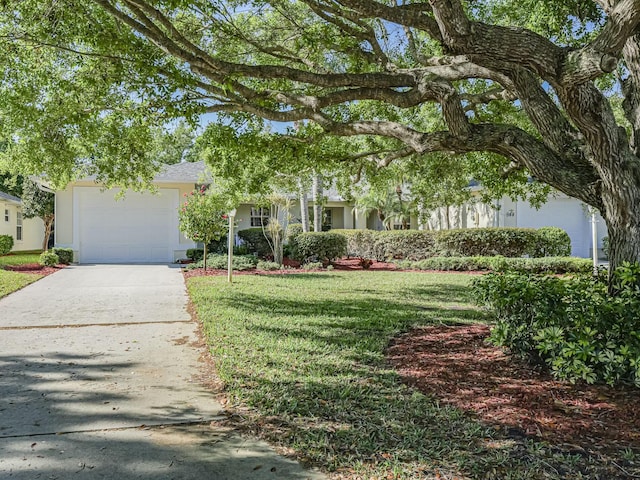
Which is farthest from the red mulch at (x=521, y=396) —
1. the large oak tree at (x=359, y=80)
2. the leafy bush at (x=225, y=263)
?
the leafy bush at (x=225, y=263)

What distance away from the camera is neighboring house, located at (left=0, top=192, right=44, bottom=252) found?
23.7 m

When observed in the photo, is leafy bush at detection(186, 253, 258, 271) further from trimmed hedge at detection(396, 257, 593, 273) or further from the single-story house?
trimmed hedge at detection(396, 257, 593, 273)

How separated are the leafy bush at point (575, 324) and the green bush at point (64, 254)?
54.3 ft

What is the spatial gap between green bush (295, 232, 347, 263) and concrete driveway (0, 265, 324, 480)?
993cm

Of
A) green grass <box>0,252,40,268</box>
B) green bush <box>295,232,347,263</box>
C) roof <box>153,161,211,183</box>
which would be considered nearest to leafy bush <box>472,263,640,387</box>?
green bush <box>295,232,347,263</box>

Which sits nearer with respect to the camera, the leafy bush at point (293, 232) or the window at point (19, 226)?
the leafy bush at point (293, 232)

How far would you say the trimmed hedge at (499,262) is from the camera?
15424mm

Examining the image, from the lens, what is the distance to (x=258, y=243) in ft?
62.5

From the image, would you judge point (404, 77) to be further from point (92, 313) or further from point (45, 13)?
point (92, 313)

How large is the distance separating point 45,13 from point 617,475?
281 inches

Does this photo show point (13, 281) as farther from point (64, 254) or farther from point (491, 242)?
point (491, 242)

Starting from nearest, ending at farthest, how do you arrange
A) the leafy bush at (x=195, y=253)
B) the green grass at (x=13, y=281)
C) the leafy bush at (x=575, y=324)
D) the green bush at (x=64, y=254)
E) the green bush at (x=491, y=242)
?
the leafy bush at (x=575, y=324), the green grass at (x=13, y=281), the green bush at (x=64, y=254), the green bush at (x=491, y=242), the leafy bush at (x=195, y=253)

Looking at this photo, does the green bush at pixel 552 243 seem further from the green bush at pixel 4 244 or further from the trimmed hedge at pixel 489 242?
the green bush at pixel 4 244

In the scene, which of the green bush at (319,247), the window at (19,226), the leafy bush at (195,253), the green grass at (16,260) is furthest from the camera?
the window at (19,226)
